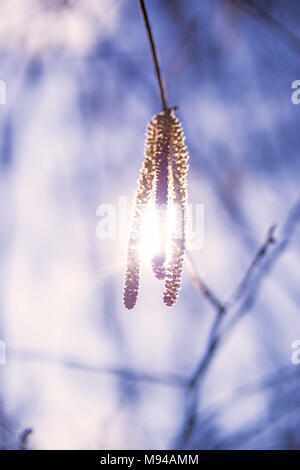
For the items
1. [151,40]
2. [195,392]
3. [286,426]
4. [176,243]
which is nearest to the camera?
[151,40]

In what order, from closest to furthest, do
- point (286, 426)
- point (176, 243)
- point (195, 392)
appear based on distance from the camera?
1. point (176, 243)
2. point (195, 392)
3. point (286, 426)

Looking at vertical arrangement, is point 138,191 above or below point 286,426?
above
